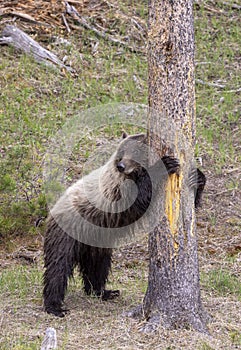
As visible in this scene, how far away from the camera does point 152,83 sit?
16.4ft

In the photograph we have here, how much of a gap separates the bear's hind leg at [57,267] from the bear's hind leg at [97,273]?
348 mm

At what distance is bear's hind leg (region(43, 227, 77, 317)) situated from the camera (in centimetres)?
590

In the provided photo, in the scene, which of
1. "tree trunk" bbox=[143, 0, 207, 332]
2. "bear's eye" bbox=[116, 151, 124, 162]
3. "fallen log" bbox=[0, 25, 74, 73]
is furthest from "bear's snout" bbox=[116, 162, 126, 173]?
"fallen log" bbox=[0, 25, 74, 73]

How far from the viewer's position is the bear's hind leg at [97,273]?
20.7 ft

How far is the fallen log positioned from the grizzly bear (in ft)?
17.5

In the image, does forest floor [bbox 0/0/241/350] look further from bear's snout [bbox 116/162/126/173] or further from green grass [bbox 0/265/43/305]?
bear's snout [bbox 116/162/126/173]

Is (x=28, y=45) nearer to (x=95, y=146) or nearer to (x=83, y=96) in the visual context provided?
(x=83, y=96)

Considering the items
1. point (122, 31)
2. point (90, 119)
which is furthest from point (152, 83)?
point (122, 31)

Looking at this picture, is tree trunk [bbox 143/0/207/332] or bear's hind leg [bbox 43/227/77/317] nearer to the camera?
tree trunk [bbox 143/0/207/332]

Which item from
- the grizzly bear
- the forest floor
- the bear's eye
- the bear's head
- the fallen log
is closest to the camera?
the forest floor

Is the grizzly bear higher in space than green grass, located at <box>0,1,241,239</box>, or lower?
lower

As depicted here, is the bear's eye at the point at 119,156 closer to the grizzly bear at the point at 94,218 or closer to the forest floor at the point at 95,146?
the grizzly bear at the point at 94,218

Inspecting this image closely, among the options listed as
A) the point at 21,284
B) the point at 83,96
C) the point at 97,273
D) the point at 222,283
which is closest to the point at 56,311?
the point at 97,273

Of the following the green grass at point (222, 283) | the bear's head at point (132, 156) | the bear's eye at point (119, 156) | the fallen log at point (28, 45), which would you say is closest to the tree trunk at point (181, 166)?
the bear's head at point (132, 156)
